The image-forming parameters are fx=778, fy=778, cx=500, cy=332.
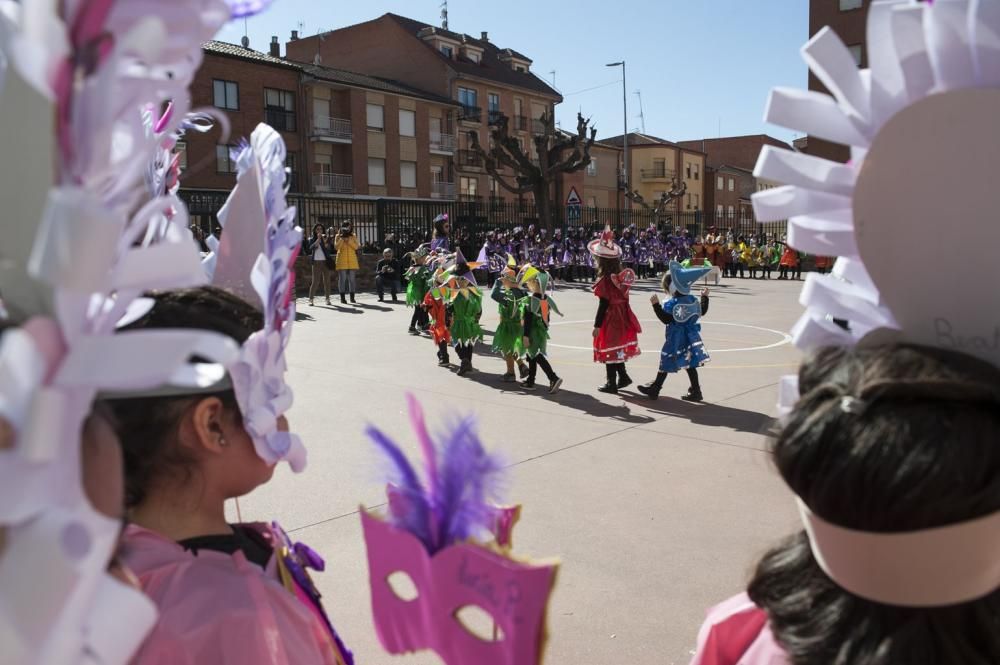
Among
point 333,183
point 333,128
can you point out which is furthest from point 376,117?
point 333,183

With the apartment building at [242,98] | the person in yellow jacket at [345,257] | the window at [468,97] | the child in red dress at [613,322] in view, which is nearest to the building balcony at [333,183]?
the apartment building at [242,98]

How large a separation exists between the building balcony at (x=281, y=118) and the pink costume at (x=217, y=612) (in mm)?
35789

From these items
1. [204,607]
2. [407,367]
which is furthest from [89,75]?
[407,367]

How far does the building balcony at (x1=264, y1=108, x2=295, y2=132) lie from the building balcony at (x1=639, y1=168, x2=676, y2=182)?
34020 mm

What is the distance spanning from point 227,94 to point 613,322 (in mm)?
29608

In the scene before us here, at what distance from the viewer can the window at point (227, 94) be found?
3256cm

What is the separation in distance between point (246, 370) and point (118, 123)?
2.57 feet

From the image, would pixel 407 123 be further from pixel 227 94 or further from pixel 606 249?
pixel 606 249

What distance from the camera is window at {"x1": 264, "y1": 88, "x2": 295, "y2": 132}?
3472cm

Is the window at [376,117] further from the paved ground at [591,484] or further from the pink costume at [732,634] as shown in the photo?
the pink costume at [732,634]

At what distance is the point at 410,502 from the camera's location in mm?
964

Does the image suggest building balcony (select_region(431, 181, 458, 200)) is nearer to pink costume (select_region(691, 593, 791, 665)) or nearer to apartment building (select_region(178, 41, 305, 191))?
apartment building (select_region(178, 41, 305, 191))

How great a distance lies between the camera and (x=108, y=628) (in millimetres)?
675

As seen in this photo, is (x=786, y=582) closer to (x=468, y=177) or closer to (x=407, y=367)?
(x=407, y=367)
